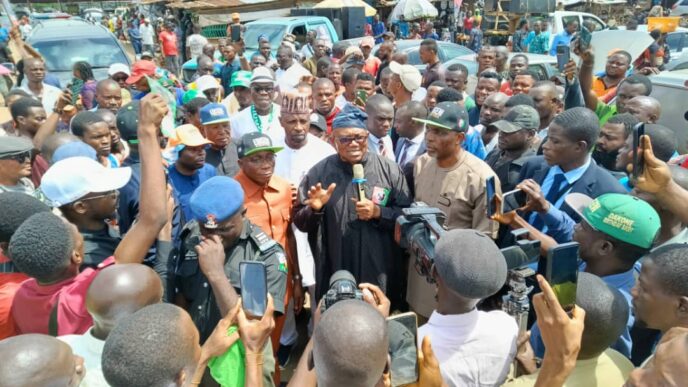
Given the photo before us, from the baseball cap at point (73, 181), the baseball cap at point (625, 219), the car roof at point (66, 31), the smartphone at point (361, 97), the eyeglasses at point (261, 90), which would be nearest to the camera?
the baseball cap at point (625, 219)

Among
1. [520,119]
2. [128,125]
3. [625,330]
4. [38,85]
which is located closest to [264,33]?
[38,85]

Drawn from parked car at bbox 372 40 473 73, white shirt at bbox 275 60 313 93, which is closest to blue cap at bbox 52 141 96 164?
white shirt at bbox 275 60 313 93

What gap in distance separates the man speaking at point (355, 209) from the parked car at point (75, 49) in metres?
7.86

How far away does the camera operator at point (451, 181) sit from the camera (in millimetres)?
3143

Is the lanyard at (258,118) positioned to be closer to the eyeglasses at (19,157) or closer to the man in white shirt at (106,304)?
the eyeglasses at (19,157)

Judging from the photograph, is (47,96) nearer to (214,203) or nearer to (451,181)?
(214,203)

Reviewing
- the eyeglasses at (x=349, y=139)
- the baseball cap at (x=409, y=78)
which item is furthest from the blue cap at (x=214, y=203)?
the baseball cap at (x=409, y=78)

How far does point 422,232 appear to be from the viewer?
2.28 m

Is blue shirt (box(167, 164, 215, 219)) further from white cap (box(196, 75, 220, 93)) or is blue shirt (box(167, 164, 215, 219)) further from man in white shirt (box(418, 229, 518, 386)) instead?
white cap (box(196, 75, 220, 93))

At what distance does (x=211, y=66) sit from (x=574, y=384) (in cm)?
855

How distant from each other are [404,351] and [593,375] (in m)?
0.82

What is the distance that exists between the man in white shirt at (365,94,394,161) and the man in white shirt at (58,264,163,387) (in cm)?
275

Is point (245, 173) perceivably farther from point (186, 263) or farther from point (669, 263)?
point (669, 263)

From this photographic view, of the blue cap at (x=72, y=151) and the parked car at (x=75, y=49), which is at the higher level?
the parked car at (x=75, y=49)
